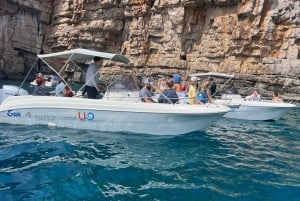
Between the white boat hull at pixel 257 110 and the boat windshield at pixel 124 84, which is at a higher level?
the boat windshield at pixel 124 84

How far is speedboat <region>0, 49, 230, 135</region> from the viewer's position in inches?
392

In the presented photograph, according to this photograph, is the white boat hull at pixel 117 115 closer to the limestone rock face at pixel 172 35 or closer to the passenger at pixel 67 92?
the passenger at pixel 67 92

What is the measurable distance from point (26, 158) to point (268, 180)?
18.4 feet

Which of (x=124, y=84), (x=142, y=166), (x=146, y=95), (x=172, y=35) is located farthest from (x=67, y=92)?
(x=172, y=35)

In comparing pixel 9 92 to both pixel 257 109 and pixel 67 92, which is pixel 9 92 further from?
pixel 257 109

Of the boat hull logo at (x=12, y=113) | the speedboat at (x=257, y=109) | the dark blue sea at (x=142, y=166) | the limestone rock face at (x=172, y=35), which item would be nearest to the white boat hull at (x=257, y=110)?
the speedboat at (x=257, y=109)

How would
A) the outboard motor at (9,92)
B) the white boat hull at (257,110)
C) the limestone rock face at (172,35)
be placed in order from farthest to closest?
the limestone rock face at (172,35) → the white boat hull at (257,110) → the outboard motor at (9,92)

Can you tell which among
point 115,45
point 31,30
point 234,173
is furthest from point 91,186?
point 31,30

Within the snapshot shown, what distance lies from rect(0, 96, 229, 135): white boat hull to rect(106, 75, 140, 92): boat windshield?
1.10 meters

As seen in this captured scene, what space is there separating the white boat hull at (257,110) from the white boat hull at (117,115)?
6.72 meters

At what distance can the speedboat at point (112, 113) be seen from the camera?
9.95 metres

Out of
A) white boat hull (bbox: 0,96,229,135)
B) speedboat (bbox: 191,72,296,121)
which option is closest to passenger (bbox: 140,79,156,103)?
white boat hull (bbox: 0,96,229,135)

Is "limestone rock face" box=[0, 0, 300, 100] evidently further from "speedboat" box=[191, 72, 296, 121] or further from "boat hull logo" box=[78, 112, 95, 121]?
"boat hull logo" box=[78, 112, 95, 121]

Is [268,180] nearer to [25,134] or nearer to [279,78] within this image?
[25,134]
